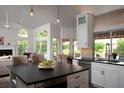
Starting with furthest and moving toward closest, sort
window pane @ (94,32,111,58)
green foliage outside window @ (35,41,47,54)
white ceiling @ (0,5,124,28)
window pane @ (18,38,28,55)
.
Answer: window pane @ (18,38,28,55), green foliage outside window @ (35,41,47,54), white ceiling @ (0,5,124,28), window pane @ (94,32,111,58)

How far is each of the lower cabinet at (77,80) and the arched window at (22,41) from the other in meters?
8.36

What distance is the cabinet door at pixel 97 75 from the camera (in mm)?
4336

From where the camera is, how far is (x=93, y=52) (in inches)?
213

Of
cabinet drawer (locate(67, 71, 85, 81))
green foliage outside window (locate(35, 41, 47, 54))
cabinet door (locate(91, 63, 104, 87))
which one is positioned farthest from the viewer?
green foliage outside window (locate(35, 41, 47, 54))

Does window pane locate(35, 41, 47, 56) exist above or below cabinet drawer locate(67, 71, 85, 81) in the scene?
above

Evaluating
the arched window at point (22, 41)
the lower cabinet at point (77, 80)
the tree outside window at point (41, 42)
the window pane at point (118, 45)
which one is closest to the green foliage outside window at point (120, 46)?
the window pane at point (118, 45)

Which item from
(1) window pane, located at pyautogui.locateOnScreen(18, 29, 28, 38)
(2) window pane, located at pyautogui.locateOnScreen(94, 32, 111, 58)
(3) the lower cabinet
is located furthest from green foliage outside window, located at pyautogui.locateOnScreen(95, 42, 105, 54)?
(1) window pane, located at pyautogui.locateOnScreen(18, 29, 28, 38)

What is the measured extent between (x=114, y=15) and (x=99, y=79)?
86.9 inches

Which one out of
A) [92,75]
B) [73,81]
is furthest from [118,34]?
[73,81]

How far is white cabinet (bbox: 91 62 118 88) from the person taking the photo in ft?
12.9

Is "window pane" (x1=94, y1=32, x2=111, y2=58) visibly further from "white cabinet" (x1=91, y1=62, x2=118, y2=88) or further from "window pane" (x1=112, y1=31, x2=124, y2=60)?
"white cabinet" (x1=91, y1=62, x2=118, y2=88)

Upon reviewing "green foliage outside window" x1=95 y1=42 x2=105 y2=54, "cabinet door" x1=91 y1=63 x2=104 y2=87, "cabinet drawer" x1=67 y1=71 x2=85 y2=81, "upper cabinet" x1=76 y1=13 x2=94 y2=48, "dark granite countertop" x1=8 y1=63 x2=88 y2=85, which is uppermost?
"upper cabinet" x1=76 y1=13 x2=94 y2=48

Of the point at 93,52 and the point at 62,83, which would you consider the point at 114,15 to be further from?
the point at 62,83

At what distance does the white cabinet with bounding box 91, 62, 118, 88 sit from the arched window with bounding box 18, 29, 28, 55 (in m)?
7.26
